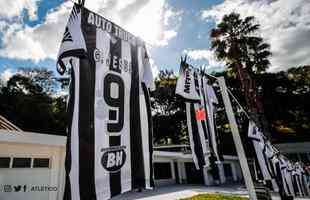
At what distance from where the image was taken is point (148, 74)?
299 centimetres

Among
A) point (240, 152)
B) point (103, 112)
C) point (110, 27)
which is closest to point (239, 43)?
point (240, 152)

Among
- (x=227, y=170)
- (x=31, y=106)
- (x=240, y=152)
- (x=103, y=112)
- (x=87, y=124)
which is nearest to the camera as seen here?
(x=87, y=124)

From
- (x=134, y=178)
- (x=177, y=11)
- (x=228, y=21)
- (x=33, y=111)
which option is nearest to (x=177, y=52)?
(x=177, y=11)

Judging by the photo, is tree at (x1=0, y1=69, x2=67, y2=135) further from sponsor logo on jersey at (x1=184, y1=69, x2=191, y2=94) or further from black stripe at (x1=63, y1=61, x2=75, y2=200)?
black stripe at (x1=63, y1=61, x2=75, y2=200)

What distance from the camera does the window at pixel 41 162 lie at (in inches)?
334

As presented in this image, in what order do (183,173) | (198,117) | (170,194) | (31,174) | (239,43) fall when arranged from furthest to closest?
(183,173)
(239,43)
(170,194)
(31,174)
(198,117)

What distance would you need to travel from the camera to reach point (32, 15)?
15.3 ft

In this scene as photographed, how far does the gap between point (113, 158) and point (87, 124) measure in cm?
44

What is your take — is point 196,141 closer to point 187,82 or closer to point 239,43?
point 187,82

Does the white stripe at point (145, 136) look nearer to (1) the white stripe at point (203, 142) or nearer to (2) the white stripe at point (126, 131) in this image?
(2) the white stripe at point (126, 131)

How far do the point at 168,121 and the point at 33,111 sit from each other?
1644 cm

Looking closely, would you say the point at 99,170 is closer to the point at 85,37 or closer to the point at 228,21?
the point at 85,37

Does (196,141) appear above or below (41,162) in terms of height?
above

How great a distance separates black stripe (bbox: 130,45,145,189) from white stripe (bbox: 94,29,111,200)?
0.36 meters
